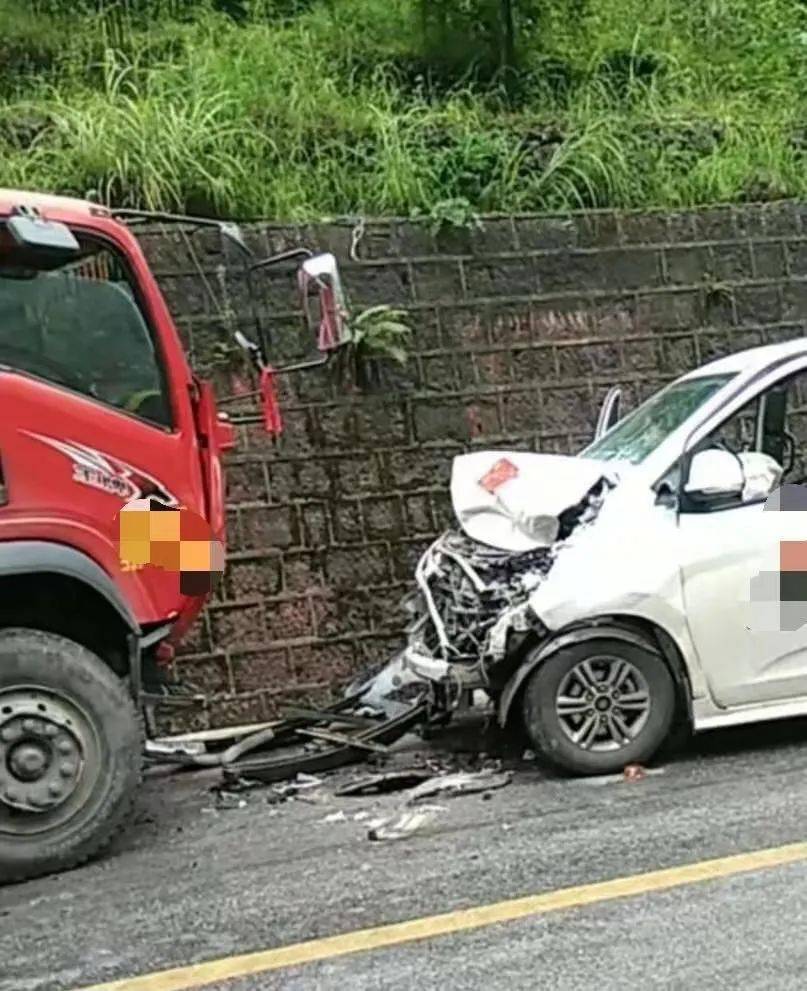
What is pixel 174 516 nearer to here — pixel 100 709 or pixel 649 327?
pixel 100 709

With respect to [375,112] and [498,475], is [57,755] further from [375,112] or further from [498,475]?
[375,112]

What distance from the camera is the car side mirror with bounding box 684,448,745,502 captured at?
235 inches

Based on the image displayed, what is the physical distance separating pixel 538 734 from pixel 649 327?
384 cm

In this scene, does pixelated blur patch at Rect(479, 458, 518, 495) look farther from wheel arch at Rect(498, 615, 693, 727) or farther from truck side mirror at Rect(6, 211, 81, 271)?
truck side mirror at Rect(6, 211, 81, 271)

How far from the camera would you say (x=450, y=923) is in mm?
4137

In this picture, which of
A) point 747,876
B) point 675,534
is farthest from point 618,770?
point 747,876

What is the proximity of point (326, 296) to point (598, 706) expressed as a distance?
6.98ft

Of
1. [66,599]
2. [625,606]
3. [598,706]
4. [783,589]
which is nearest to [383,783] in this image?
[598,706]

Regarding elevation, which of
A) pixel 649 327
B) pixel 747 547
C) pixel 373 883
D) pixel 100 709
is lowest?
pixel 373 883

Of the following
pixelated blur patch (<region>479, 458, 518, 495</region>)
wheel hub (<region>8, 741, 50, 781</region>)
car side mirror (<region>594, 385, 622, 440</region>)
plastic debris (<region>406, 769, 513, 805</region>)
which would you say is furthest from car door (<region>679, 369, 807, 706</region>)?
wheel hub (<region>8, 741, 50, 781</region>)

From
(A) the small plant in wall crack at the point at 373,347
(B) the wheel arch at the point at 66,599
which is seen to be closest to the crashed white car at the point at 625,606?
(B) the wheel arch at the point at 66,599

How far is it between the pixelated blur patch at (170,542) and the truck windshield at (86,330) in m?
0.37

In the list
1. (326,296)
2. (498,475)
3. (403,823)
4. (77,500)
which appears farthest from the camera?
(498,475)

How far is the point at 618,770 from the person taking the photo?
5.88 meters
